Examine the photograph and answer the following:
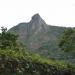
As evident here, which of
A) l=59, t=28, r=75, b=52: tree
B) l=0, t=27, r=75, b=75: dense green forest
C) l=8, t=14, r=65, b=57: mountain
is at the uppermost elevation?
l=8, t=14, r=65, b=57: mountain

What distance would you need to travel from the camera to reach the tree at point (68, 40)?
21.7 meters

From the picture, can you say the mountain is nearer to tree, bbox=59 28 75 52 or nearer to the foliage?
tree, bbox=59 28 75 52

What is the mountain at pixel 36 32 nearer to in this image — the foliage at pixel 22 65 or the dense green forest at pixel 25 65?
the dense green forest at pixel 25 65

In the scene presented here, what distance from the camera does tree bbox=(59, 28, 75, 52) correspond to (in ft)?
71.3

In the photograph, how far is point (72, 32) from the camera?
22.6 m

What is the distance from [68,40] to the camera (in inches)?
869

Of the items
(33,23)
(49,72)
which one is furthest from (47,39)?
(49,72)

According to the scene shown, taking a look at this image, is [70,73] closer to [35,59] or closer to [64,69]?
[64,69]

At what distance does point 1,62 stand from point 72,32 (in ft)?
39.5

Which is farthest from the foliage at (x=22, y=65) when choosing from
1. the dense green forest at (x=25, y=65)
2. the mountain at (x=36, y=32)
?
the mountain at (x=36, y=32)

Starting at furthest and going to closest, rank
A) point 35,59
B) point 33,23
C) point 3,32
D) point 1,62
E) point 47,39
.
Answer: point 33,23, point 47,39, point 3,32, point 35,59, point 1,62

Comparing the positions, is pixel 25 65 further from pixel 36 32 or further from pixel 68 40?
pixel 36 32

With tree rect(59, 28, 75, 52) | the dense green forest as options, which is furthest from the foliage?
tree rect(59, 28, 75, 52)

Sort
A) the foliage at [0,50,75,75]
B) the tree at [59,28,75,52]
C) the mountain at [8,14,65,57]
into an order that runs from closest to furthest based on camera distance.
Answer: the foliage at [0,50,75,75] < the tree at [59,28,75,52] < the mountain at [8,14,65,57]
